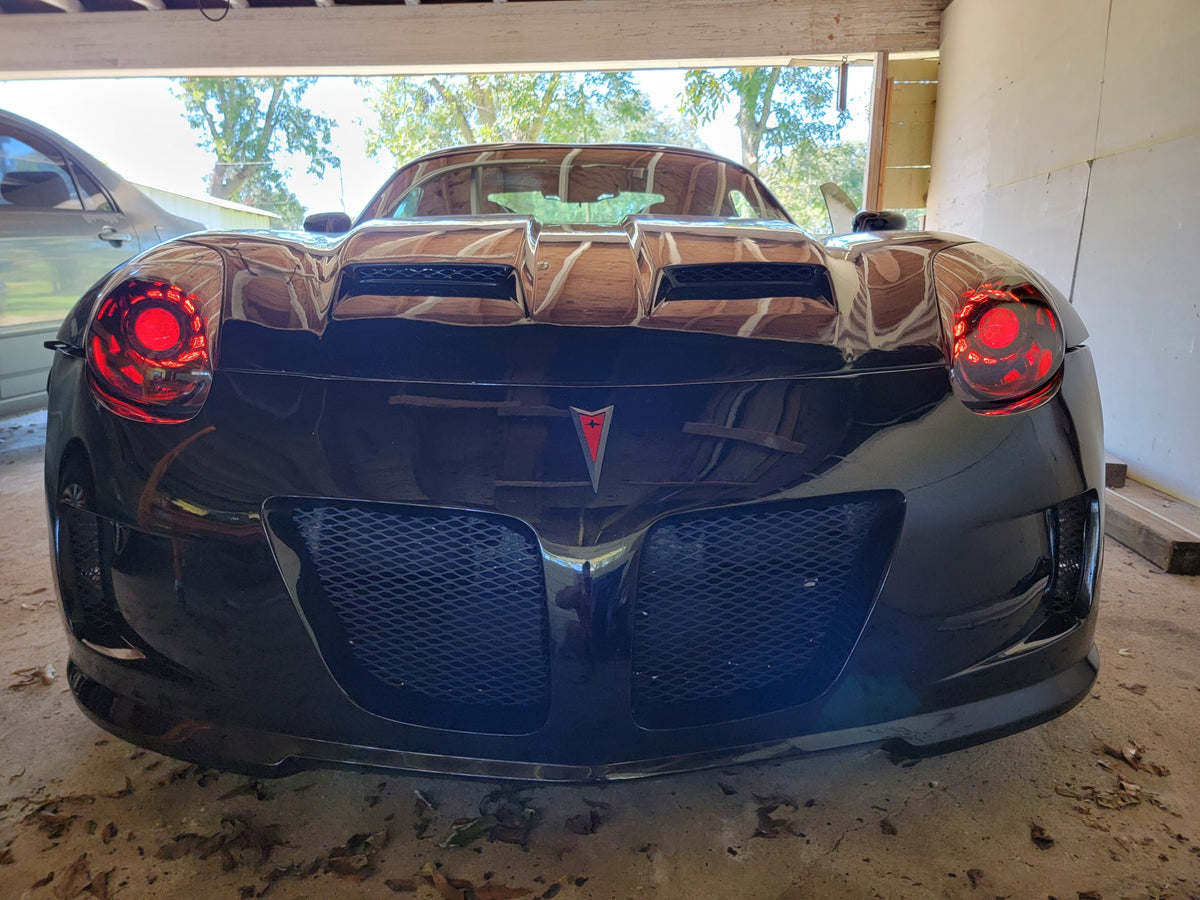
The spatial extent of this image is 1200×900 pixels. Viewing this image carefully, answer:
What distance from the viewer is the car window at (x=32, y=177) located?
2.98 metres

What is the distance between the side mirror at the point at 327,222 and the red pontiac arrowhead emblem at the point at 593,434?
164 centimetres

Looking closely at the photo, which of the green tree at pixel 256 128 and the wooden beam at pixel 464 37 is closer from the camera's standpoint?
the wooden beam at pixel 464 37

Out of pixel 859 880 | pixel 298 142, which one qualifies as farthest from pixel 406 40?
pixel 298 142

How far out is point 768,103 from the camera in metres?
13.0

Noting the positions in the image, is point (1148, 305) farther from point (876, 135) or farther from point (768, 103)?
point (768, 103)

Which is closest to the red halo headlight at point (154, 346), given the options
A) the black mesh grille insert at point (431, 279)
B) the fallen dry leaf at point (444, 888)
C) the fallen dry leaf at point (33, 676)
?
the black mesh grille insert at point (431, 279)

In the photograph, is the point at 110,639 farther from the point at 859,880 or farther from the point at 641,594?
the point at 859,880

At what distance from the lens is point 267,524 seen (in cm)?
97

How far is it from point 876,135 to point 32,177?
224 inches

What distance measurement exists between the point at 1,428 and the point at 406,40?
4.31 m

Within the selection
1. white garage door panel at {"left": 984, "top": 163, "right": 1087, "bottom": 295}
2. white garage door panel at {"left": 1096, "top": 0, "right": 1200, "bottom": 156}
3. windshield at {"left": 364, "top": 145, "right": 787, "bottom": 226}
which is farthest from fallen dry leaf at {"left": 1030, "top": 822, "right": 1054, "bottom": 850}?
white garage door panel at {"left": 984, "top": 163, "right": 1087, "bottom": 295}

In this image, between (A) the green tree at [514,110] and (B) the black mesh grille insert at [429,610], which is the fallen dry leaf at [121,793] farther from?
(A) the green tree at [514,110]

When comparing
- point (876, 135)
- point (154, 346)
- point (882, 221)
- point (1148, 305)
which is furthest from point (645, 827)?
Result: point (876, 135)

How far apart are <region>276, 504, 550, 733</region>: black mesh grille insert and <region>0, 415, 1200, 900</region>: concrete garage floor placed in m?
0.13
